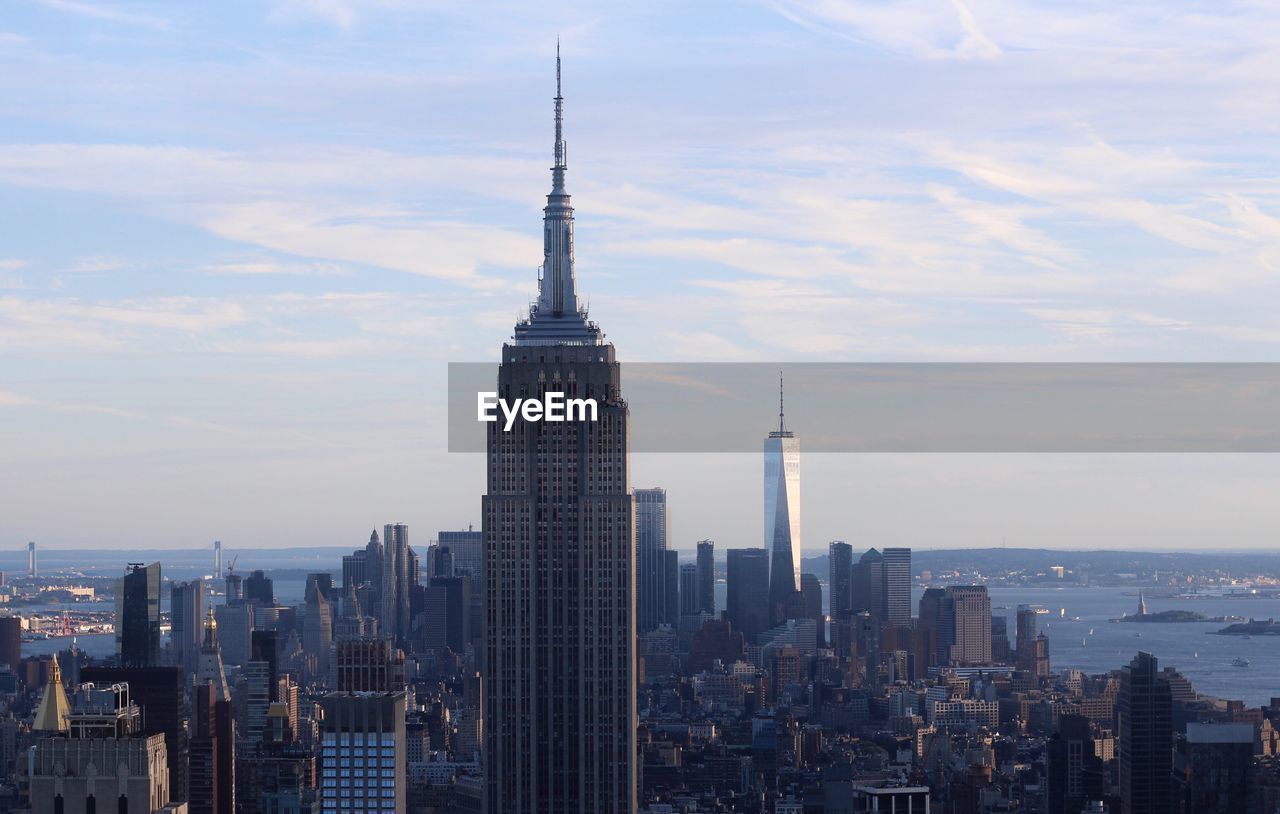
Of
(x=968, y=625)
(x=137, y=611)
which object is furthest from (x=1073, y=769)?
(x=137, y=611)

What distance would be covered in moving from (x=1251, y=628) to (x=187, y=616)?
2622cm

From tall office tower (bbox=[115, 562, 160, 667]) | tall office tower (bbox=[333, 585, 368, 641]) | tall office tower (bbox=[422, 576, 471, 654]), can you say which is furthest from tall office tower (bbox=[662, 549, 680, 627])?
tall office tower (bbox=[115, 562, 160, 667])

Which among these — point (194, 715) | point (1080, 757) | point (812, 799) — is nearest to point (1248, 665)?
point (1080, 757)

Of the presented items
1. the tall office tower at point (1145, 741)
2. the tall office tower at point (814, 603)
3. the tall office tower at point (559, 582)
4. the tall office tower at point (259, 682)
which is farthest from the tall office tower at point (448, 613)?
the tall office tower at point (1145, 741)

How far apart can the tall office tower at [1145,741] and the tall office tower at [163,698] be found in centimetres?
1618

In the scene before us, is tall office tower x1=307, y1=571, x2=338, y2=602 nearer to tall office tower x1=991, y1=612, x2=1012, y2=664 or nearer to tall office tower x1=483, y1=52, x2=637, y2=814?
tall office tower x1=991, y1=612, x2=1012, y2=664

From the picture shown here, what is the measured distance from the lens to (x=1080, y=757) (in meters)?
41.8

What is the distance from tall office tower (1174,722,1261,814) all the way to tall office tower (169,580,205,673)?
2079 cm

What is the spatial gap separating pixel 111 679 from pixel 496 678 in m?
12.2

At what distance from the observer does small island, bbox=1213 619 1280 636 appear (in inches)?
2191

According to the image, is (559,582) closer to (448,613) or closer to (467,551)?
(467,551)

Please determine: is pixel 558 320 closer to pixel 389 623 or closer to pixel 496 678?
pixel 496 678

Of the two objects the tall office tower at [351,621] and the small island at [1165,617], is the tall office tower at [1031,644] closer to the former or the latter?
the small island at [1165,617]

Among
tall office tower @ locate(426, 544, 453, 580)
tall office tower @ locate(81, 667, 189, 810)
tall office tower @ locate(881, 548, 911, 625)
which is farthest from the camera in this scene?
tall office tower @ locate(881, 548, 911, 625)
